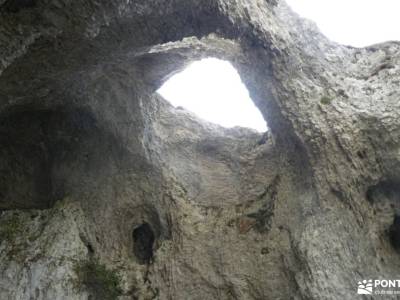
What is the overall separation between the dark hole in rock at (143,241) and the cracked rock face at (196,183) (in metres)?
0.03

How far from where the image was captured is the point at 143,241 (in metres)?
9.15

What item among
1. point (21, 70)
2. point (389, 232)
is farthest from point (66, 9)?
point (389, 232)

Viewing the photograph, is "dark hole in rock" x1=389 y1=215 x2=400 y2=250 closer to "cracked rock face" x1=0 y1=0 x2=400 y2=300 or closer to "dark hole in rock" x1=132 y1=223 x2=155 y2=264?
"cracked rock face" x1=0 y1=0 x2=400 y2=300

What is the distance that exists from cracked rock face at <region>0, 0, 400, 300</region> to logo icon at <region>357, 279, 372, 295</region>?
8 cm

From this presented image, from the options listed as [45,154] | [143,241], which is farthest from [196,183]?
[45,154]

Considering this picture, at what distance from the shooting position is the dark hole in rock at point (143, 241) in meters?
8.91

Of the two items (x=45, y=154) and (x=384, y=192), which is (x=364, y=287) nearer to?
(x=384, y=192)

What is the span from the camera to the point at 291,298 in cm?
753

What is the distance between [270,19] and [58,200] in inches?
226

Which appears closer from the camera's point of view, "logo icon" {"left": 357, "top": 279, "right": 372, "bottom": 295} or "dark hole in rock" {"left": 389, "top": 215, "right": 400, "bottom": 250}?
"logo icon" {"left": 357, "top": 279, "right": 372, "bottom": 295}

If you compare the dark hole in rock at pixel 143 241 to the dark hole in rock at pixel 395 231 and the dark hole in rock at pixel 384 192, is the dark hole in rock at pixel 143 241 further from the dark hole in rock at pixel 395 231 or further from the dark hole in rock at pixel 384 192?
the dark hole in rock at pixel 395 231

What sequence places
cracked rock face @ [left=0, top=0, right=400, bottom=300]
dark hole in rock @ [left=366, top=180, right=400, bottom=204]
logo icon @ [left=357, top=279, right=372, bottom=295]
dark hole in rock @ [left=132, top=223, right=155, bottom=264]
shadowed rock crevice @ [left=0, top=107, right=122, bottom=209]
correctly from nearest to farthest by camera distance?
logo icon @ [left=357, top=279, right=372, bottom=295] → cracked rock face @ [left=0, top=0, right=400, bottom=300] → dark hole in rock @ [left=366, top=180, right=400, bottom=204] → shadowed rock crevice @ [left=0, top=107, right=122, bottom=209] → dark hole in rock @ [left=132, top=223, right=155, bottom=264]

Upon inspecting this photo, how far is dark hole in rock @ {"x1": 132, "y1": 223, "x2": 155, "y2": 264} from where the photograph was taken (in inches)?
351

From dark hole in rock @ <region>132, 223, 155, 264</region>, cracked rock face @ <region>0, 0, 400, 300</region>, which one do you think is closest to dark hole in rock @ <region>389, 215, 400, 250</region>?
cracked rock face @ <region>0, 0, 400, 300</region>
